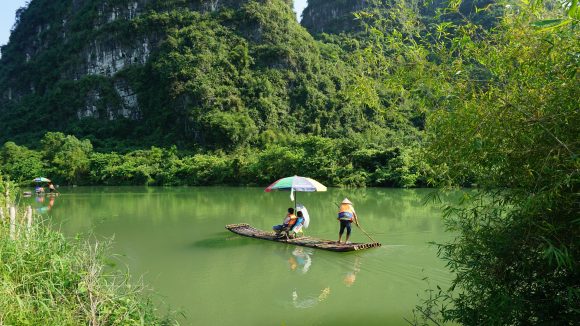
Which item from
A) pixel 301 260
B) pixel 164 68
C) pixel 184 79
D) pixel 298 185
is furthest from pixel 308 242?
pixel 164 68

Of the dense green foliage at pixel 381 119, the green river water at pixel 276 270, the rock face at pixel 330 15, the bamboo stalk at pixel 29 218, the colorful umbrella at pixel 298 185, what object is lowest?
the green river water at pixel 276 270

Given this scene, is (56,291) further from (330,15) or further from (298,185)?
(330,15)

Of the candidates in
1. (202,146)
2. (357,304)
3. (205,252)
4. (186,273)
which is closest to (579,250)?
(357,304)

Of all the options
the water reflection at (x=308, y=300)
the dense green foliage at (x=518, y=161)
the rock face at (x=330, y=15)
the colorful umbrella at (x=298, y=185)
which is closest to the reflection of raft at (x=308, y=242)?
the colorful umbrella at (x=298, y=185)

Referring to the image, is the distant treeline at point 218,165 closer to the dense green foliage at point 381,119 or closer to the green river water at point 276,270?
the dense green foliage at point 381,119

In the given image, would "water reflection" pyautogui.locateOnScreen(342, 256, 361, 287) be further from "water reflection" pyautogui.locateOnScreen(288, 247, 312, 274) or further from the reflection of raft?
"water reflection" pyautogui.locateOnScreen(288, 247, 312, 274)

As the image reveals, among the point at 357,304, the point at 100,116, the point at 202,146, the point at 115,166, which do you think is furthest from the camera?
the point at 100,116

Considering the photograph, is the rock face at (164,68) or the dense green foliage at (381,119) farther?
the rock face at (164,68)

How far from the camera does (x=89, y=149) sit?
134 ft

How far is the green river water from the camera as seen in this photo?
5109 mm

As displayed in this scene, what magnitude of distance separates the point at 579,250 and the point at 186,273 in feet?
19.0

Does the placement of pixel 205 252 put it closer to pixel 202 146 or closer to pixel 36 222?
pixel 36 222

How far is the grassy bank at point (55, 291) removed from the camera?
11.0 feet

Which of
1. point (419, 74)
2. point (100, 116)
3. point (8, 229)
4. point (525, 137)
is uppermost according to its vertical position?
point (100, 116)
